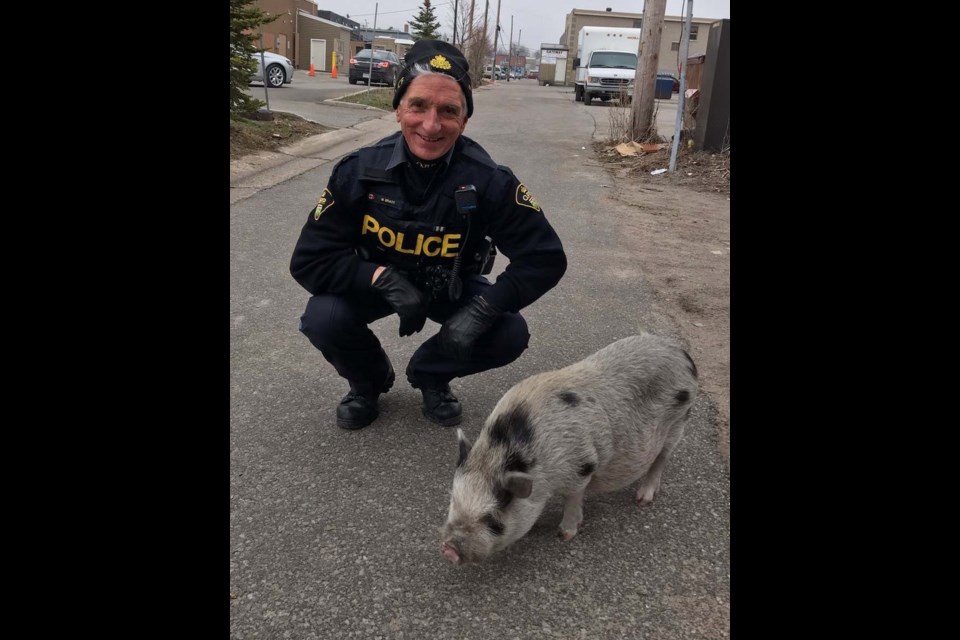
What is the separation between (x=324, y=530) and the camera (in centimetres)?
267

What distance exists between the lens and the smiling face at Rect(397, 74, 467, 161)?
2861mm

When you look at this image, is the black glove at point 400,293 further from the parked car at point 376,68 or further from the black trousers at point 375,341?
the parked car at point 376,68

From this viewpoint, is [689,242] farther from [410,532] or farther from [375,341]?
[410,532]

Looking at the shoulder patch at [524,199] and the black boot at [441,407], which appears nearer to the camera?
the shoulder patch at [524,199]

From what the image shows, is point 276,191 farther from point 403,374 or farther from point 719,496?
point 719,496

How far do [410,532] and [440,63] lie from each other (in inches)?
76.4

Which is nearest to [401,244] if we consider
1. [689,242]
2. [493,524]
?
[493,524]

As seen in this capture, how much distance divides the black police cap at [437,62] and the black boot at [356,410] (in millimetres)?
1451

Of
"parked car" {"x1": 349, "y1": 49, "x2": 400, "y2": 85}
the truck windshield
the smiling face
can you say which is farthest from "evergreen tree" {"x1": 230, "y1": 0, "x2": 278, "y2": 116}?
the truck windshield

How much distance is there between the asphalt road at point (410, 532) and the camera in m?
2.28

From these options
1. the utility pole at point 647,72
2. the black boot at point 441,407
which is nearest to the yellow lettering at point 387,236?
the black boot at point 441,407

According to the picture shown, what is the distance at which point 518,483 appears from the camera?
235 cm

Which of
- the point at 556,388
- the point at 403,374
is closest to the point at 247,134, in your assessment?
the point at 403,374

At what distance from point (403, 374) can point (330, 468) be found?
1.08 meters
